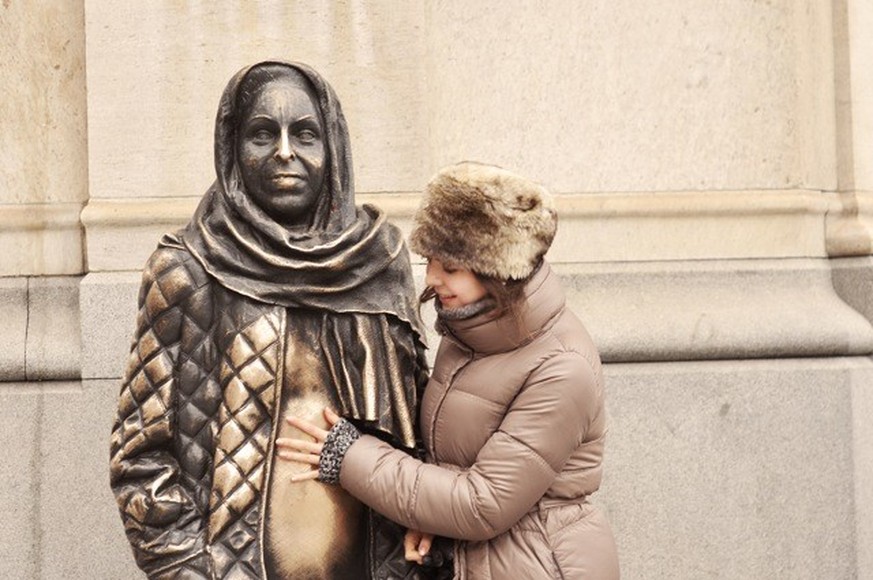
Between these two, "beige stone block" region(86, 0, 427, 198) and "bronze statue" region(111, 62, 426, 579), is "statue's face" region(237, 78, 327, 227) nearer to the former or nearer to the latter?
"bronze statue" region(111, 62, 426, 579)

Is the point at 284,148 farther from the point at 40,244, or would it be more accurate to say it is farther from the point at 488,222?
the point at 40,244

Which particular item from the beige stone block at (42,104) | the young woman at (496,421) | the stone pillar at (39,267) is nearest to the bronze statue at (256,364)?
the young woman at (496,421)

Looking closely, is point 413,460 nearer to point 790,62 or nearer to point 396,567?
point 396,567

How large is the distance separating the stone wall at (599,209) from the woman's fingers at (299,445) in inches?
93.3

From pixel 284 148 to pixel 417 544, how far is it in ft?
3.65

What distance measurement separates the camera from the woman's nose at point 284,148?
3996mm

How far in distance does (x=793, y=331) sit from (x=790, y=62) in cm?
122

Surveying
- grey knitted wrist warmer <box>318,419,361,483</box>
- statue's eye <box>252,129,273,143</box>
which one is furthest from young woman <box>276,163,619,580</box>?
statue's eye <box>252,129,273,143</box>

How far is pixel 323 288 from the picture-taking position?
403 centimetres

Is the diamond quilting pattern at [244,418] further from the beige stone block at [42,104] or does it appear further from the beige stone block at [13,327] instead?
the beige stone block at [42,104]

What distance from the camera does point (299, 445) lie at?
13.1 feet

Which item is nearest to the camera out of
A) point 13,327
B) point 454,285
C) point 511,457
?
point 511,457

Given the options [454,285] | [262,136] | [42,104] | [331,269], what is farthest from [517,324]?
[42,104]

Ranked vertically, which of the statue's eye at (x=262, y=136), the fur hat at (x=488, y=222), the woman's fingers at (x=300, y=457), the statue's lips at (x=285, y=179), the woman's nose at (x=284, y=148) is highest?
the statue's eye at (x=262, y=136)
